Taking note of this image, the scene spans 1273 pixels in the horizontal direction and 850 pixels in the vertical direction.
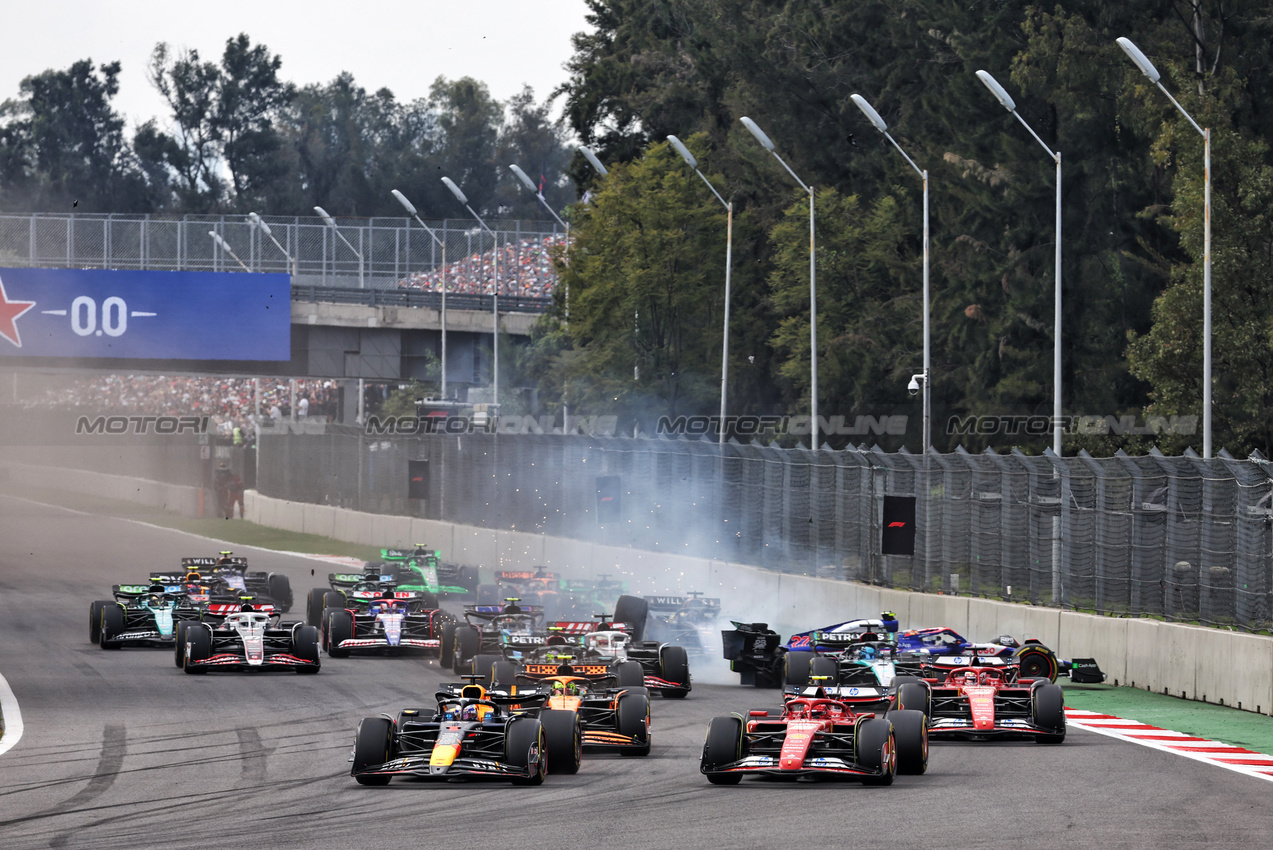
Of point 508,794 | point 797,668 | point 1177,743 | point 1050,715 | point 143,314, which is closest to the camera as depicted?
point 508,794

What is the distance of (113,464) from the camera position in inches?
3253

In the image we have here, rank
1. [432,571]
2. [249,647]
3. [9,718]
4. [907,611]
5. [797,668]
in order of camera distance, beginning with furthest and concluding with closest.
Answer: [432,571] < [907,611] < [249,647] < [797,668] < [9,718]

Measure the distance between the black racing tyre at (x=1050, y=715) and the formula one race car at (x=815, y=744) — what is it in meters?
2.46

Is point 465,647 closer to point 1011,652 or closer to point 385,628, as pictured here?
point 385,628

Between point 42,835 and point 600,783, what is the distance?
4647 mm

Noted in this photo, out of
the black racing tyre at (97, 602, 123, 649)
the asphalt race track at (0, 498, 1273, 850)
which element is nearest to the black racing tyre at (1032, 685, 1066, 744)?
the asphalt race track at (0, 498, 1273, 850)

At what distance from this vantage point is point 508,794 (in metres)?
15.0

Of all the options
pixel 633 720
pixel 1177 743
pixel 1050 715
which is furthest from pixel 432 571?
pixel 1177 743

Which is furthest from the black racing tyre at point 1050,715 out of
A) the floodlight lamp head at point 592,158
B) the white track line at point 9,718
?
the floodlight lamp head at point 592,158

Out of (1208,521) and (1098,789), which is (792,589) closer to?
(1208,521)

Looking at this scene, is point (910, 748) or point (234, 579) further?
point (234, 579)

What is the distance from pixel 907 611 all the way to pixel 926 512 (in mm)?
1593

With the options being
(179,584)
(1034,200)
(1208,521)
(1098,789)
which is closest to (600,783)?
(1098,789)

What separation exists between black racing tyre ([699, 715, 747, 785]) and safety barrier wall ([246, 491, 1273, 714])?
25.2 ft
